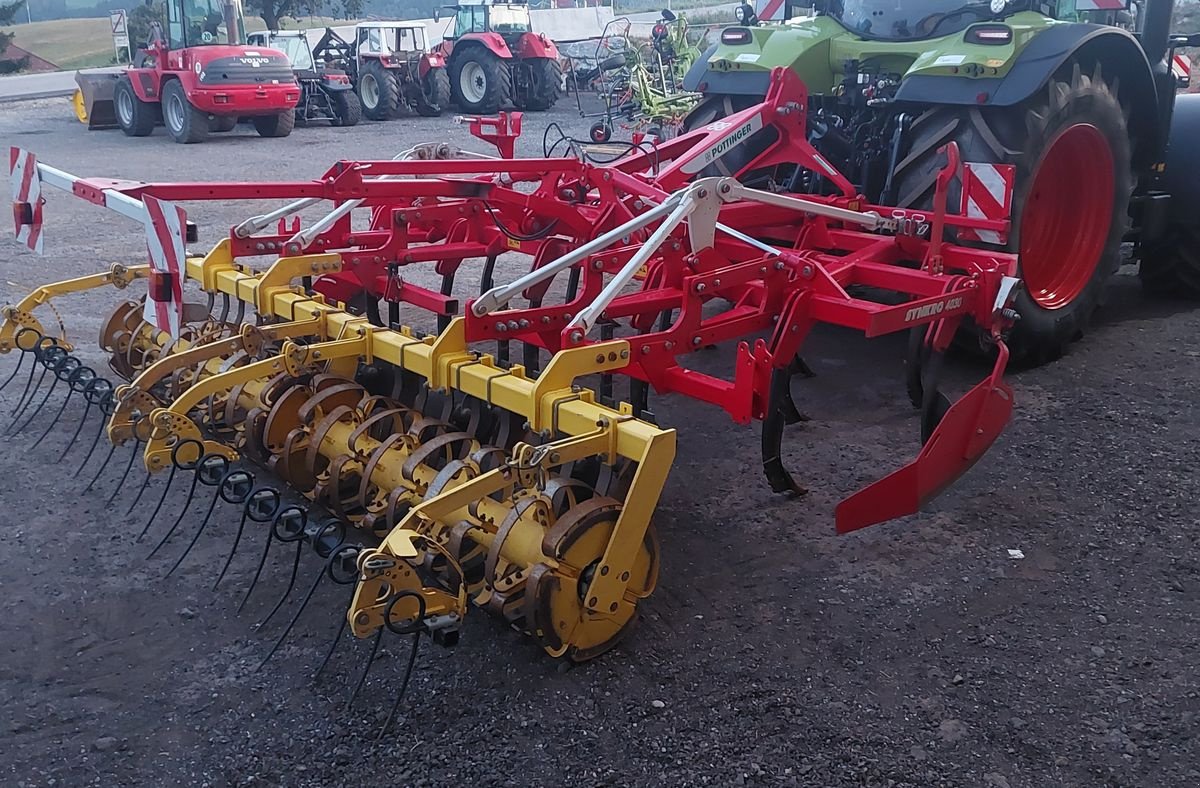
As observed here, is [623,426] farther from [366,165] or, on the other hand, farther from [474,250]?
[474,250]

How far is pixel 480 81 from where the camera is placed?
1600cm

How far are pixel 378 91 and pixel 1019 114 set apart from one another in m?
12.8

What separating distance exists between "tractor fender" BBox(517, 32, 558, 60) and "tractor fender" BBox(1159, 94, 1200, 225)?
11636 millimetres

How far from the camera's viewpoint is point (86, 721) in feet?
7.59

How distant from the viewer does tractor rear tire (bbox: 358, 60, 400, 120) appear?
50.2 feet

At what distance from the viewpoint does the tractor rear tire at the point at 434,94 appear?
1561 cm

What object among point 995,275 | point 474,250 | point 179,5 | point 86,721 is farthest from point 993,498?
point 179,5

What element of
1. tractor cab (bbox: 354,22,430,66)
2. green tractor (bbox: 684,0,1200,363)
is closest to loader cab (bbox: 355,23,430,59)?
tractor cab (bbox: 354,22,430,66)

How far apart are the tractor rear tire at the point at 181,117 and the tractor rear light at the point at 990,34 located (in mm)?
10634

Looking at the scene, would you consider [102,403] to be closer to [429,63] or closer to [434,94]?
[434,94]

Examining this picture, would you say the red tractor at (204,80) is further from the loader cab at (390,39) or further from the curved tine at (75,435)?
the curved tine at (75,435)

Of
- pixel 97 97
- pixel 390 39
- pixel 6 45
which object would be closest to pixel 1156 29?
pixel 97 97

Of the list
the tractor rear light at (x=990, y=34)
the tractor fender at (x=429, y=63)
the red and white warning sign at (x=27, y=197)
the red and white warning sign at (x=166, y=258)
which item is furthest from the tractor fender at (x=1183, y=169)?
the tractor fender at (x=429, y=63)

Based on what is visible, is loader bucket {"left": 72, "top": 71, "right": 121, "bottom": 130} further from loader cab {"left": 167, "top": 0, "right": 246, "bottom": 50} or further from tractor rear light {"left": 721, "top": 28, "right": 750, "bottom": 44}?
tractor rear light {"left": 721, "top": 28, "right": 750, "bottom": 44}
